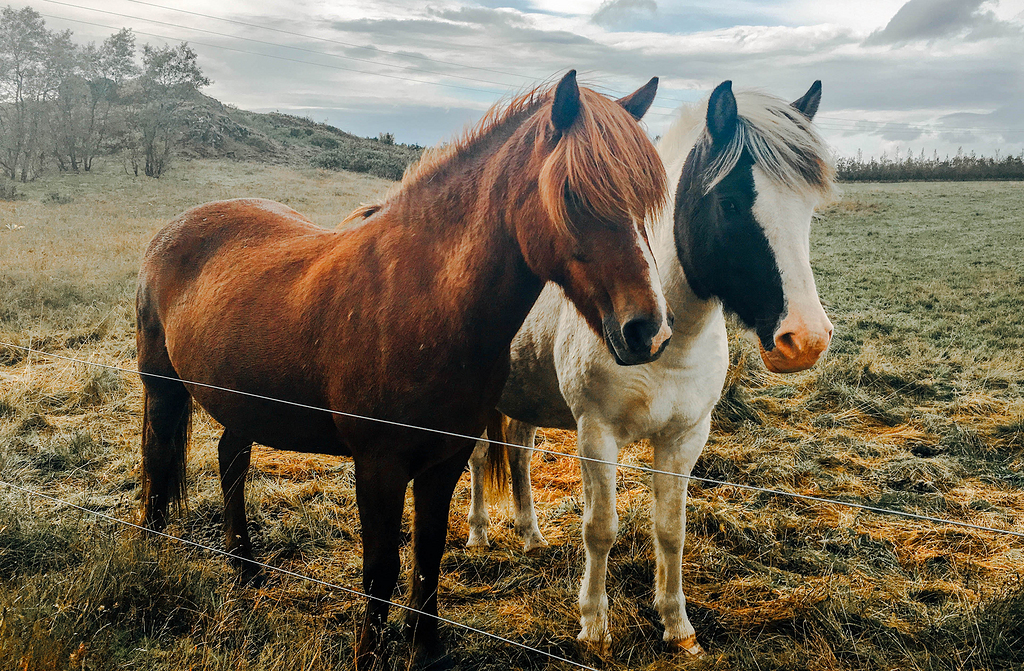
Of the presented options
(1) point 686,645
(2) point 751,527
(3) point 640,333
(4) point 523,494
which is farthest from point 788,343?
(4) point 523,494

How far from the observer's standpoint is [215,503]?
9.50ft

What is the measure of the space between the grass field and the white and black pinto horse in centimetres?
36

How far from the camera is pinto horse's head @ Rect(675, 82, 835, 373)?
1.46 meters

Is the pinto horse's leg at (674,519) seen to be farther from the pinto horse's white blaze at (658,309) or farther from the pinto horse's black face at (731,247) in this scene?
the pinto horse's white blaze at (658,309)

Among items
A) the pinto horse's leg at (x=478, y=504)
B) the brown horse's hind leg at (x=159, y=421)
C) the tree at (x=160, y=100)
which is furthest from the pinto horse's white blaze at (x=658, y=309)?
the tree at (x=160, y=100)

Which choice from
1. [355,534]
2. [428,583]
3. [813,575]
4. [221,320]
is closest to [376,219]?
[221,320]

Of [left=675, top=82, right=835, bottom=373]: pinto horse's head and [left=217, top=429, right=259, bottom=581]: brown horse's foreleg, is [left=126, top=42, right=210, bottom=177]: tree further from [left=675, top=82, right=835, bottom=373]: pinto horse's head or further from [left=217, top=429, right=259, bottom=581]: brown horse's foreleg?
[left=675, top=82, right=835, bottom=373]: pinto horse's head

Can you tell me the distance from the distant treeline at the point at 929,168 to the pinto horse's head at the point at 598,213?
127 centimetres

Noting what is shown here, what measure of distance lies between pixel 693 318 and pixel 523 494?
1373 mm

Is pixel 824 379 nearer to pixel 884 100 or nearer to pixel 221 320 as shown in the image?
pixel 884 100

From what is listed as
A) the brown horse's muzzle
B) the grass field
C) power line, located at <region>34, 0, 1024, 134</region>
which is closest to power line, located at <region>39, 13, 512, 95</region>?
power line, located at <region>34, 0, 1024, 134</region>

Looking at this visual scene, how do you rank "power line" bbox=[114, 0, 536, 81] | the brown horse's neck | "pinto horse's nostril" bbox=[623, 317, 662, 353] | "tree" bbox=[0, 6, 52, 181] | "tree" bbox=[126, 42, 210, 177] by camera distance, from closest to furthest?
1. "pinto horse's nostril" bbox=[623, 317, 662, 353]
2. the brown horse's neck
3. "power line" bbox=[114, 0, 536, 81]
4. "tree" bbox=[126, 42, 210, 177]
5. "tree" bbox=[0, 6, 52, 181]

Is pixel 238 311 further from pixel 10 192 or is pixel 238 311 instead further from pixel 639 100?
pixel 10 192

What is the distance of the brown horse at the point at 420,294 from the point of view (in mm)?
1391
